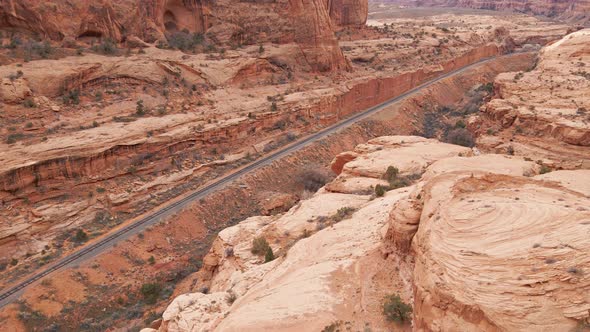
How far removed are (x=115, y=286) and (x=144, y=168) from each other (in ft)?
32.8

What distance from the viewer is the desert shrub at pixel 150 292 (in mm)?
23480

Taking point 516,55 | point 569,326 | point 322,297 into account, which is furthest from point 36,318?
point 516,55

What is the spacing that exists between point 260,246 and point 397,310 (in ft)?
30.7

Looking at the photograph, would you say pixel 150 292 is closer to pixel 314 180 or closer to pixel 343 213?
pixel 343 213

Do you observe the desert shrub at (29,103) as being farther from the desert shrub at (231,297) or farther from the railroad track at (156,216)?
→ the desert shrub at (231,297)

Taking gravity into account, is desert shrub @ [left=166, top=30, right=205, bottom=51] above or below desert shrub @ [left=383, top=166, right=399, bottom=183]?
above

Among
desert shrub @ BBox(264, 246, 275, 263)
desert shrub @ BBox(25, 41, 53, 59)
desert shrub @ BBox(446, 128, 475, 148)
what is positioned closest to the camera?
desert shrub @ BBox(264, 246, 275, 263)

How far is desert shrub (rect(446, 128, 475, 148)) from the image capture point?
3843 centimetres

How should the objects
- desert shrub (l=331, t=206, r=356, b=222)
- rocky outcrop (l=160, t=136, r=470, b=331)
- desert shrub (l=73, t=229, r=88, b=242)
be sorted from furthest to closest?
desert shrub (l=73, t=229, r=88, b=242) → desert shrub (l=331, t=206, r=356, b=222) → rocky outcrop (l=160, t=136, r=470, b=331)

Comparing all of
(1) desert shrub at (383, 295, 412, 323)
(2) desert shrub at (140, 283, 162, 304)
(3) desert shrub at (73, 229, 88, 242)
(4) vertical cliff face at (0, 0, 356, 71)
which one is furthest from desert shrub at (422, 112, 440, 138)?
(1) desert shrub at (383, 295, 412, 323)

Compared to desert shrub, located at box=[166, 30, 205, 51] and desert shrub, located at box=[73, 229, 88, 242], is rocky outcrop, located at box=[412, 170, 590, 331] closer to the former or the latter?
desert shrub, located at box=[73, 229, 88, 242]

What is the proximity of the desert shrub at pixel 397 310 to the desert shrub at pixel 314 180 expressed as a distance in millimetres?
23727

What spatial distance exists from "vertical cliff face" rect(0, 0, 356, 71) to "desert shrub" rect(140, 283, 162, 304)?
25887 mm

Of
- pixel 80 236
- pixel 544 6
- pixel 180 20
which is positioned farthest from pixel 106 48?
pixel 544 6
